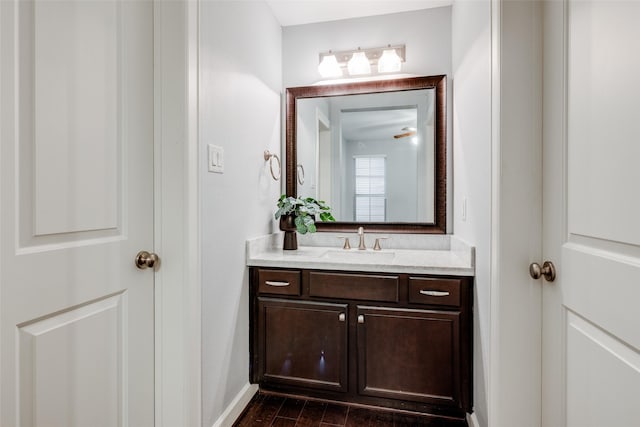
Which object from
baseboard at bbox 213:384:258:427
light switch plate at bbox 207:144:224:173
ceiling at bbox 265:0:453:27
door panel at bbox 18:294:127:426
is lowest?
baseboard at bbox 213:384:258:427

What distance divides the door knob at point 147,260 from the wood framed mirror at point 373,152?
4.10 ft

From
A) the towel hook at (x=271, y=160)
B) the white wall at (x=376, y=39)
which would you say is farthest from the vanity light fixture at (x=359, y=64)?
the towel hook at (x=271, y=160)

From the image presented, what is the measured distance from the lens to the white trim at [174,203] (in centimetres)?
123

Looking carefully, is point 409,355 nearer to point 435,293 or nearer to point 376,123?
point 435,293

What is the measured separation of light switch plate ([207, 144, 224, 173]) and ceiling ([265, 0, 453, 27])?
1.24 meters

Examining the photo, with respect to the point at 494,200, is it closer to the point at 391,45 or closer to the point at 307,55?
the point at 391,45

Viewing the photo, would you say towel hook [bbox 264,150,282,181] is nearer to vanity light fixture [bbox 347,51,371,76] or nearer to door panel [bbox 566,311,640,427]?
vanity light fixture [bbox 347,51,371,76]


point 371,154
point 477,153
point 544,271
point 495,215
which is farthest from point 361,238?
point 544,271

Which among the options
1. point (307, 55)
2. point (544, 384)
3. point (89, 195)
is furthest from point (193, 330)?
point (307, 55)

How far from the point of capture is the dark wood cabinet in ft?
5.33

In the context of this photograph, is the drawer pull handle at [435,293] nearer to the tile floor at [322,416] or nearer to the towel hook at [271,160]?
the tile floor at [322,416]

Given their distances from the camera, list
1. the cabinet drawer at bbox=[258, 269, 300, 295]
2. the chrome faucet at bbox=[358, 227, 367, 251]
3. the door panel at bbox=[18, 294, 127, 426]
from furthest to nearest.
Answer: the chrome faucet at bbox=[358, 227, 367, 251] → the cabinet drawer at bbox=[258, 269, 300, 295] → the door panel at bbox=[18, 294, 127, 426]

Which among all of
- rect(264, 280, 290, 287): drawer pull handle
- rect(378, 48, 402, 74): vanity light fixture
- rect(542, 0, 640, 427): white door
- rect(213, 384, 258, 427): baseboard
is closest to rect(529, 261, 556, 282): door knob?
rect(542, 0, 640, 427): white door

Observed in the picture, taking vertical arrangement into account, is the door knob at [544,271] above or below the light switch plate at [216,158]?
below
